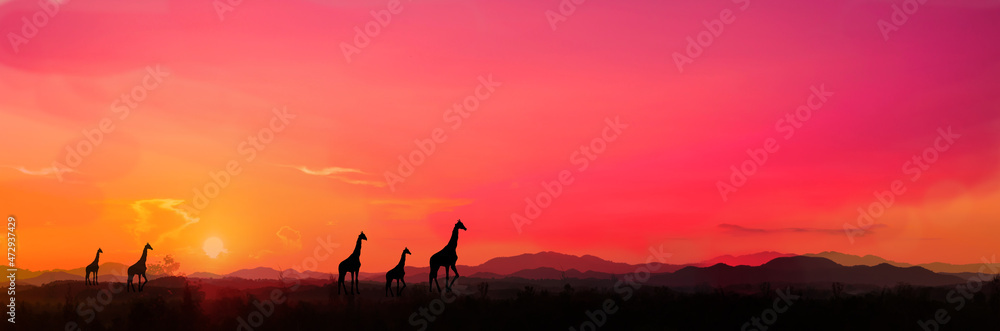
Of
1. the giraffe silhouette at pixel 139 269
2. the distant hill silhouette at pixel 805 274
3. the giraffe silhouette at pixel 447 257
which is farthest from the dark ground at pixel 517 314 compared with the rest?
the distant hill silhouette at pixel 805 274

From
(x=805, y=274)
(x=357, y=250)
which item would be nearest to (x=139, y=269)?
(x=357, y=250)

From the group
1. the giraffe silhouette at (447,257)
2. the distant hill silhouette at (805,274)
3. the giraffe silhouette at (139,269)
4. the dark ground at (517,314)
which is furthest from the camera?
the distant hill silhouette at (805,274)

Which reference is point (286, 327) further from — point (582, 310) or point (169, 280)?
point (169, 280)

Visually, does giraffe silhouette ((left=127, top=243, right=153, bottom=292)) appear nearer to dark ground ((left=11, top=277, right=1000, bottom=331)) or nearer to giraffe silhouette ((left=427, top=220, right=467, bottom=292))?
dark ground ((left=11, top=277, right=1000, bottom=331))

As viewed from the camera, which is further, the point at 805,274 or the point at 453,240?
the point at 805,274

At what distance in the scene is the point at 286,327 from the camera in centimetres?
2645

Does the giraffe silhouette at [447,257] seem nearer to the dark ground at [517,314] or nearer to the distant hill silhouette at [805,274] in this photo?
the dark ground at [517,314]

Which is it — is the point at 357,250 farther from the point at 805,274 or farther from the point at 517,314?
the point at 805,274

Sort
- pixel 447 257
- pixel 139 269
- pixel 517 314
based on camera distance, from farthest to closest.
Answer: pixel 139 269 → pixel 447 257 → pixel 517 314

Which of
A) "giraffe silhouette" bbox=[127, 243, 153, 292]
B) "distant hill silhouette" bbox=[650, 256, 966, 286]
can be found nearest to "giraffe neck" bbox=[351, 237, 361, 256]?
"giraffe silhouette" bbox=[127, 243, 153, 292]

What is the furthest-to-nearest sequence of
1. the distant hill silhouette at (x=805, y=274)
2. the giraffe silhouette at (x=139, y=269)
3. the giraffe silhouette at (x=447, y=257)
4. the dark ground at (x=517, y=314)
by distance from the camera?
the distant hill silhouette at (x=805, y=274)
the giraffe silhouette at (x=139, y=269)
the giraffe silhouette at (x=447, y=257)
the dark ground at (x=517, y=314)

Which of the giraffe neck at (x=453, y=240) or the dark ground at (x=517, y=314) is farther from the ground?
the giraffe neck at (x=453, y=240)

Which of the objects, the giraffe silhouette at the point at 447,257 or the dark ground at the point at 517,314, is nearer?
the dark ground at the point at 517,314

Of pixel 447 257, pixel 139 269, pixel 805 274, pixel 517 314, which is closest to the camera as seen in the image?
pixel 517 314
